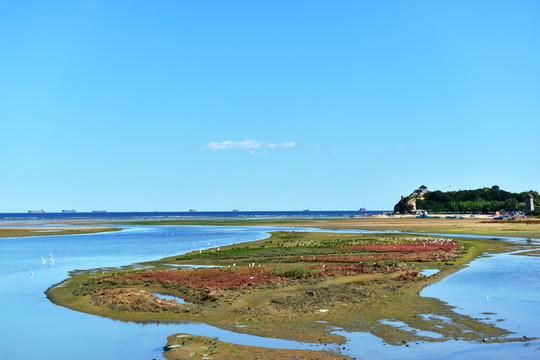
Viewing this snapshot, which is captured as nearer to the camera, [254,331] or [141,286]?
[254,331]

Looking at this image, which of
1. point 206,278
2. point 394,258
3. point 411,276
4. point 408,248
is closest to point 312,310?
point 206,278

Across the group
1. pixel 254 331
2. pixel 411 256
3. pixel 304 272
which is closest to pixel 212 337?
pixel 254 331

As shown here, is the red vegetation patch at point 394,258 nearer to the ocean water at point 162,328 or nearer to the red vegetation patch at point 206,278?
the ocean water at point 162,328

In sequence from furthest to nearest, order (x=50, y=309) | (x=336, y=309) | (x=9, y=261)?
(x=9, y=261), (x=50, y=309), (x=336, y=309)

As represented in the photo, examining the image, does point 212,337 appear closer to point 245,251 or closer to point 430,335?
point 430,335

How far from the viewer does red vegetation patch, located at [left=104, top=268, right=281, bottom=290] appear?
3234 centimetres

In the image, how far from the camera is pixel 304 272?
120 feet

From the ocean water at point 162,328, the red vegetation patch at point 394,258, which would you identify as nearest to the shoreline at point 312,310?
the ocean water at point 162,328

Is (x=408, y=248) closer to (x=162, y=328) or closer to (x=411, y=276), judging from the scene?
(x=411, y=276)

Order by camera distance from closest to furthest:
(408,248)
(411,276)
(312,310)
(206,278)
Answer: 1. (312,310)
2. (411,276)
3. (206,278)
4. (408,248)

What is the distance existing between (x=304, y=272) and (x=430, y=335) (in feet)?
56.3

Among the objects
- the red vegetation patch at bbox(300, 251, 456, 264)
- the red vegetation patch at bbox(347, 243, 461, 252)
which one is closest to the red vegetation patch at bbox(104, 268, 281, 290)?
the red vegetation patch at bbox(300, 251, 456, 264)

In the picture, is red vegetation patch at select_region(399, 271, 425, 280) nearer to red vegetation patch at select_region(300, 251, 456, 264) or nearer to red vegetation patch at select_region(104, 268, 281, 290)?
red vegetation patch at select_region(104, 268, 281, 290)

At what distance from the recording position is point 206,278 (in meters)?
35.4
